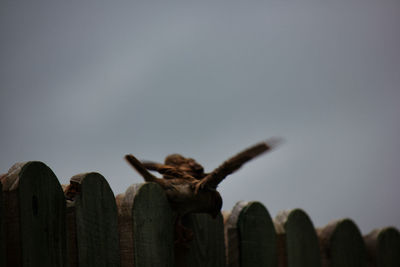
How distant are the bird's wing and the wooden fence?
20 centimetres

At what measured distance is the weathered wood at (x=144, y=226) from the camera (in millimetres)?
3010

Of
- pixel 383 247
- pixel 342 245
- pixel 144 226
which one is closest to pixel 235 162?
pixel 144 226

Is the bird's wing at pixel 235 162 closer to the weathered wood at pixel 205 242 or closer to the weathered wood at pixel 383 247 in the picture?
the weathered wood at pixel 205 242

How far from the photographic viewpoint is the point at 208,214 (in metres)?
3.43

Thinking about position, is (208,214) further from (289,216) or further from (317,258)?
(317,258)

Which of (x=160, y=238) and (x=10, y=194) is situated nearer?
(x=10, y=194)

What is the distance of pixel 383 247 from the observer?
4688 millimetres

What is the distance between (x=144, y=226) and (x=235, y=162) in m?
0.42

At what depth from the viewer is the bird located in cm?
309

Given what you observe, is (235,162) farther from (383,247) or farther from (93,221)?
(383,247)

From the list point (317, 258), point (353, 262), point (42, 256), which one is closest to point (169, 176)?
point (42, 256)

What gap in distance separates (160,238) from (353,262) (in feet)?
5.40

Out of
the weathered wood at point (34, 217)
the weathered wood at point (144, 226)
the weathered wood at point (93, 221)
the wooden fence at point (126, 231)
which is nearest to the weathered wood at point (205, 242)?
the wooden fence at point (126, 231)

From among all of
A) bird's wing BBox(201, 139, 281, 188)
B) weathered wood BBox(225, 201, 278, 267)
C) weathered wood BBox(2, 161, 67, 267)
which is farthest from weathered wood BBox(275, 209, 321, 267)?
weathered wood BBox(2, 161, 67, 267)
